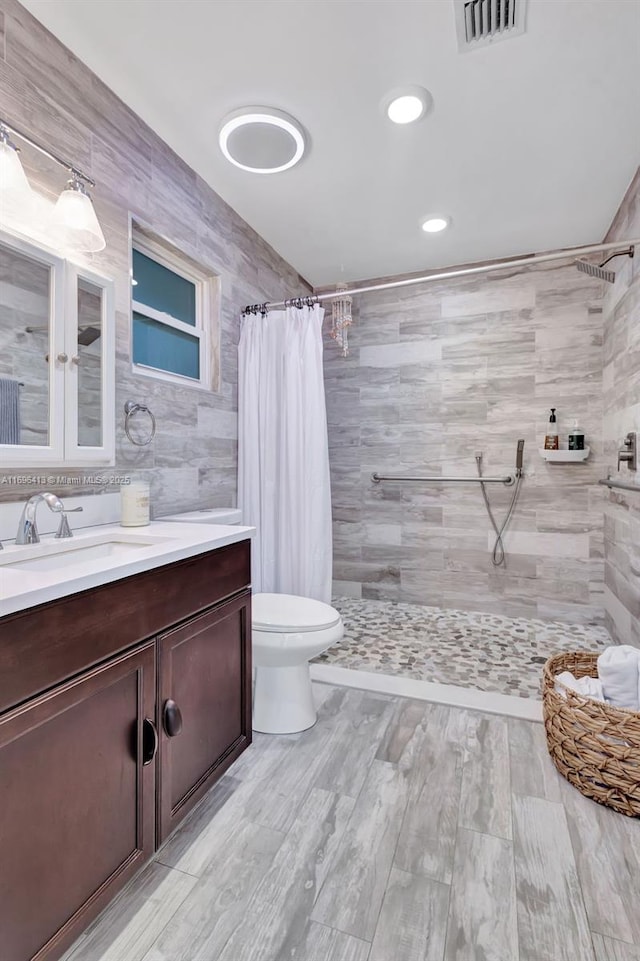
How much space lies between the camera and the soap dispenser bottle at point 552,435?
298cm

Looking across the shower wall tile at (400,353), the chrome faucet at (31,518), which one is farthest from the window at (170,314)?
the shower wall tile at (400,353)

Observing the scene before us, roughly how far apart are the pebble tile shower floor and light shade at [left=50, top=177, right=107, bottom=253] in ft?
6.98

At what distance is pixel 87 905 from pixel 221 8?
8.08 ft

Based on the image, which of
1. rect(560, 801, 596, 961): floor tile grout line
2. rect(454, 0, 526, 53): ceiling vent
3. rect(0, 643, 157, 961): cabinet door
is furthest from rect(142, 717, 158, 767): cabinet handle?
rect(454, 0, 526, 53): ceiling vent

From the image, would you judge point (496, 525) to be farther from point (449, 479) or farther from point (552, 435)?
point (552, 435)

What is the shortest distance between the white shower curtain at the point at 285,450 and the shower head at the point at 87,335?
1.04m

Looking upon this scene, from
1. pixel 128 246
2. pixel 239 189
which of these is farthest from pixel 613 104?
pixel 128 246

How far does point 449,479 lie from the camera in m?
3.28

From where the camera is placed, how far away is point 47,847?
34.5 inches

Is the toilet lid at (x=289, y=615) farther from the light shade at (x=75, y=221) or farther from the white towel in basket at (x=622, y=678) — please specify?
the light shade at (x=75, y=221)

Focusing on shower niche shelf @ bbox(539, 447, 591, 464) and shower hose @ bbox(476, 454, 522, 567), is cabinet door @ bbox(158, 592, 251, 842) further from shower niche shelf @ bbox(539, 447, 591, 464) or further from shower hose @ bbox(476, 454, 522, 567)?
shower niche shelf @ bbox(539, 447, 591, 464)

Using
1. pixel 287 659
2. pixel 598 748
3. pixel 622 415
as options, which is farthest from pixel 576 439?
pixel 287 659

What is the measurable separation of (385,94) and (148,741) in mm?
2343

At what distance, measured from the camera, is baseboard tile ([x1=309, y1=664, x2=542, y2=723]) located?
1.95 meters
